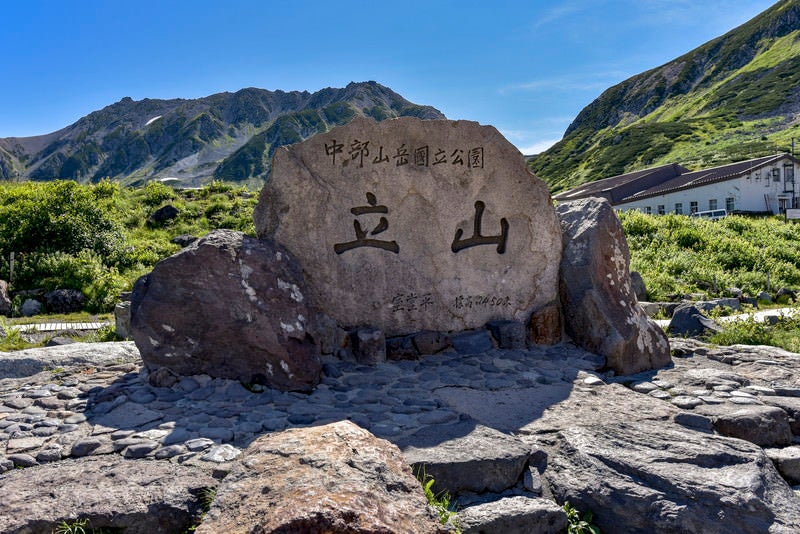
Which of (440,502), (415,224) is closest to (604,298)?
(415,224)

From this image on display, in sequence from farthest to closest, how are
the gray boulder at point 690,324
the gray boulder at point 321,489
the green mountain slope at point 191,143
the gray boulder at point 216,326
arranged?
the green mountain slope at point 191,143 < the gray boulder at point 690,324 < the gray boulder at point 216,326 < the gray boulder at point 321,489

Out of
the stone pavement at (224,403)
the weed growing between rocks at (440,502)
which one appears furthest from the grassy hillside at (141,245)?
the weed growing between rocks at (440,502)

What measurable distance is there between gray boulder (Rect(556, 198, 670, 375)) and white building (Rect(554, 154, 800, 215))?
3316 cm

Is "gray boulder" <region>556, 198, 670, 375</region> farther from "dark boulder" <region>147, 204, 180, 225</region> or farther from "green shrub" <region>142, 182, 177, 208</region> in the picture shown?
"green shrub" <region>142, 182, 177, 208</region>

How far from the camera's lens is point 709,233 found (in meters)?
19.9

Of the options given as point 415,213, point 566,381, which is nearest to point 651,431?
point 566,381

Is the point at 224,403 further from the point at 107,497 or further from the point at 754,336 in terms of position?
the point at 754,336

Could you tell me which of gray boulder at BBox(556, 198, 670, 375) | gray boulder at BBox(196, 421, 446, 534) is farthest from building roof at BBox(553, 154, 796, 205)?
gray boulder at BBox(196, 421, 446, 534)

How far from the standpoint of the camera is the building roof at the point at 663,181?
37531mm

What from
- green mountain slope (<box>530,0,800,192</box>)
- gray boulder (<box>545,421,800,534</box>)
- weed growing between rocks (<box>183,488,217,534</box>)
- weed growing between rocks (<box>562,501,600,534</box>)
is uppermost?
green mountain slope (<box>530,0,800,192</box>)

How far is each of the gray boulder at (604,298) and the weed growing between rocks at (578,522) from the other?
3.02 meters

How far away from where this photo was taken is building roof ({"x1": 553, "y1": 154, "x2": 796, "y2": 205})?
3753 cm

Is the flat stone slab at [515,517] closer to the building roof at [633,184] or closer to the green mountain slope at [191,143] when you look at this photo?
the building roof at [633,184]

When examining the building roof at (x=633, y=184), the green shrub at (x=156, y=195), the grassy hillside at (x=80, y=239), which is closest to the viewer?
the grassy hillside at (x=80, y=239)
